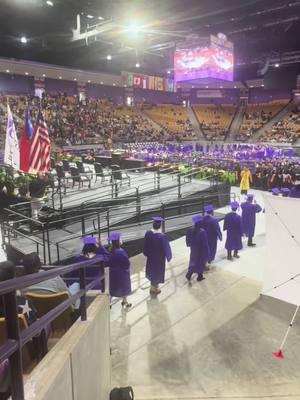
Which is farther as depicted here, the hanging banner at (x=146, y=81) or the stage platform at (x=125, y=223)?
the hanging banner at (x=146, y=81)

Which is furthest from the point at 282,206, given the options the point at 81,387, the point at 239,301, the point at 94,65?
the point at 94,65

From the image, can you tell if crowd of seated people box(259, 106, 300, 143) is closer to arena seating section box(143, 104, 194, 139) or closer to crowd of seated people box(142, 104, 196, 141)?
crowd of seated people box(142, 104, 196, 141)

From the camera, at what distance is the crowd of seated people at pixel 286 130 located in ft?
112

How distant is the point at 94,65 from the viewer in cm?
3017

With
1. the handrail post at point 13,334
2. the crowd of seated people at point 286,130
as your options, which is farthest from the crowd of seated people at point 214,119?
the handrail post at point 13,334

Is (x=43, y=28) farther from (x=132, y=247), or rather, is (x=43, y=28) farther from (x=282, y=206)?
(x=282, y=206)

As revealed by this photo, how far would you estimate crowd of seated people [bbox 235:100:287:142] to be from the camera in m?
38.3

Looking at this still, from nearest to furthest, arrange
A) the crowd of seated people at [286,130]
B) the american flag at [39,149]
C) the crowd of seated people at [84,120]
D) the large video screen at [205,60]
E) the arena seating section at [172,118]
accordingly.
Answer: the american flag at [39,149] < the large video screen at [205,60] < the crowd of seated people at [84,120] < the crowd of seated people at [286,130] < the arena seating section at [172,118]

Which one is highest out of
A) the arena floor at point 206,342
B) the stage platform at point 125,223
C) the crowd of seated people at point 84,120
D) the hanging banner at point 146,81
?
the hanging banner at point 146,81

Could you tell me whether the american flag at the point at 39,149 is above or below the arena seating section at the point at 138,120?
below

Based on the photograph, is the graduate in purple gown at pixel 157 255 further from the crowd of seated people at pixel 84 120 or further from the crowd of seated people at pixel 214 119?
the crowd of seated people at pixel 214 119

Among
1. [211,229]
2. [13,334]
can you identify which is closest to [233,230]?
[211,229]

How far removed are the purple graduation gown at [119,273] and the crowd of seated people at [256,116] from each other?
34.3 m

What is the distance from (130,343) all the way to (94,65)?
95.6ft
